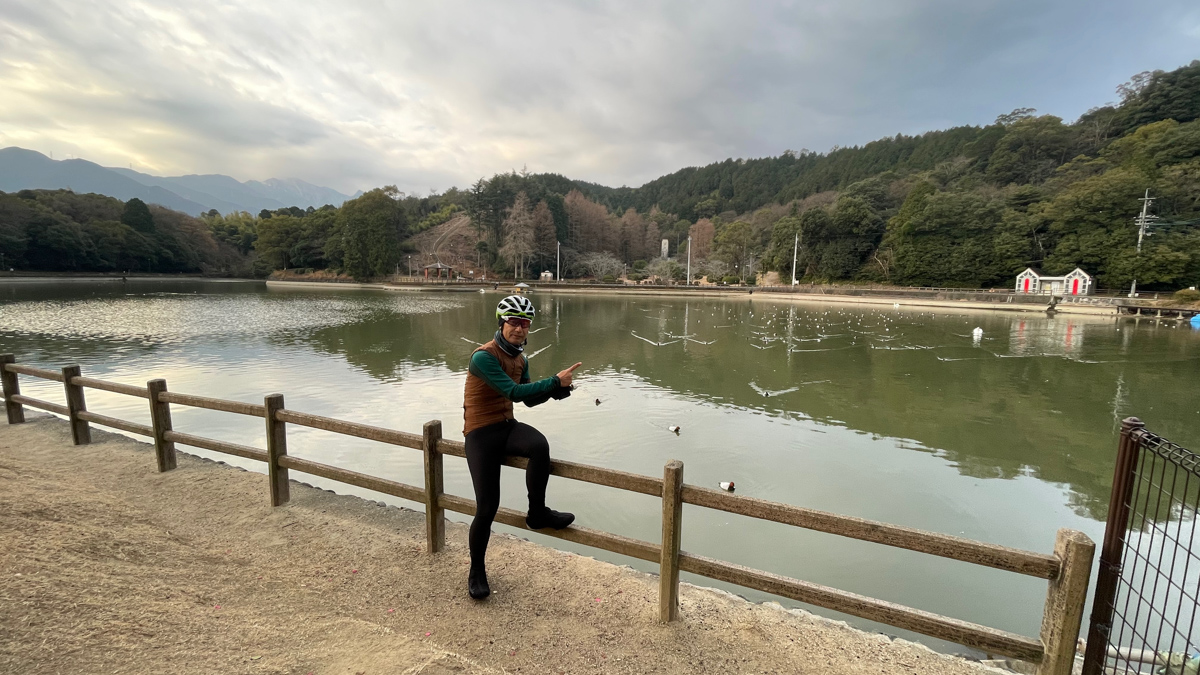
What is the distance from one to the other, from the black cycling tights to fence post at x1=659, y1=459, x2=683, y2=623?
0.73m

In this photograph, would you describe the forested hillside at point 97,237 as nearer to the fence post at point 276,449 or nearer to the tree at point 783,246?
the fence post at point 276,449

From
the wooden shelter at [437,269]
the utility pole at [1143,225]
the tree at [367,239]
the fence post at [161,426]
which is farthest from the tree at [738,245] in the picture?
the fence post at [161,426]

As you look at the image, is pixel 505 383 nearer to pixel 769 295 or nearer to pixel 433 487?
pixel 433 487

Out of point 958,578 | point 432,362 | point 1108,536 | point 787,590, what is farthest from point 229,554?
point 432,362

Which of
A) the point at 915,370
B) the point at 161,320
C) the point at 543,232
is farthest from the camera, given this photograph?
the point at 543,232

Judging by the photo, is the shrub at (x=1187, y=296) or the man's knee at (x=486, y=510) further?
the shrub at (x=1187, y=296)

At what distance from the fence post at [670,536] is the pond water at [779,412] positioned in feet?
6.67

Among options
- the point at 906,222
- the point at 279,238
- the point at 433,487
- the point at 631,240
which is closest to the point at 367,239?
the point at 279,238

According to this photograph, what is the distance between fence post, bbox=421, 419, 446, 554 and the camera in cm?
360

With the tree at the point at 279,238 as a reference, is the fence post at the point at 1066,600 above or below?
below

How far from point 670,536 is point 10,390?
29.9ft

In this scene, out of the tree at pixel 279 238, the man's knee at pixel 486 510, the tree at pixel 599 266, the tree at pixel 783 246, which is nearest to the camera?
the man's knee at pixel 486 510

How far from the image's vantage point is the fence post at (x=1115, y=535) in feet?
7.45

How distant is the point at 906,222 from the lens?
5581cm
